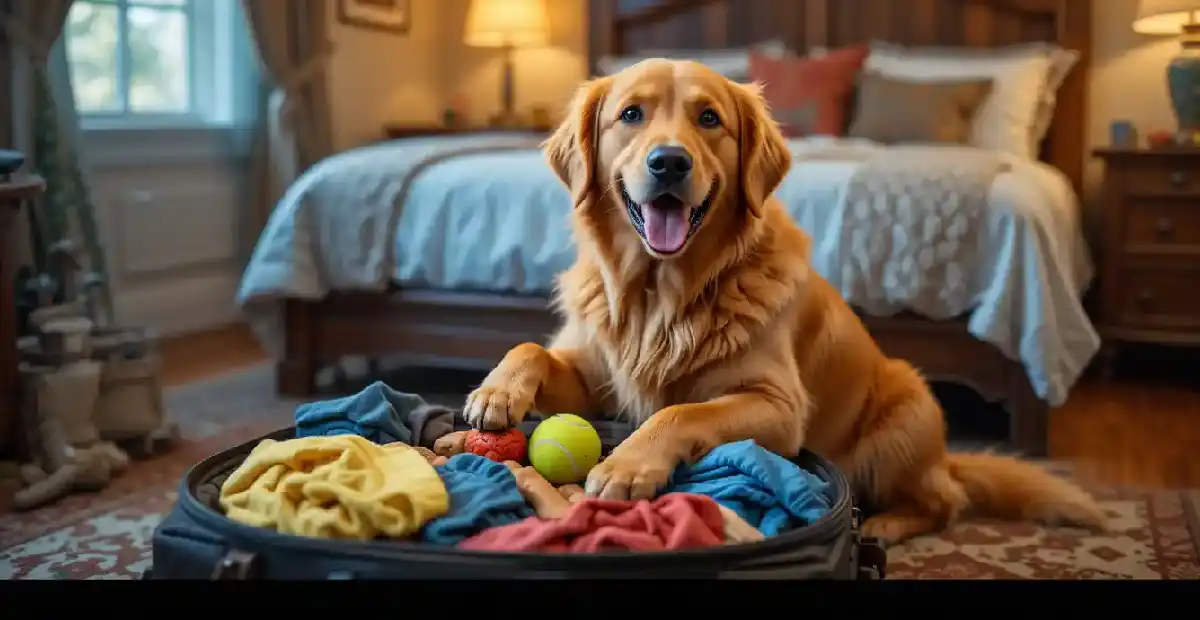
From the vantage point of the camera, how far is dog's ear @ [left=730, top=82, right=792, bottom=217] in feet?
5.72

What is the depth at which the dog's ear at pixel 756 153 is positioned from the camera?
5.72 feet

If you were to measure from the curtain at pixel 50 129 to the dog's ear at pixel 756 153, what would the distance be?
1.92 metres

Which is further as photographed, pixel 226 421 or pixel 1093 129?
pixel 1093 129

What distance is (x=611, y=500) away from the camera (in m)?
1.40

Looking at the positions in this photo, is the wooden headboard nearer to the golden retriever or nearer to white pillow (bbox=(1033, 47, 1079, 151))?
white pillow (bbox=(1033, 47, 1079, 151))

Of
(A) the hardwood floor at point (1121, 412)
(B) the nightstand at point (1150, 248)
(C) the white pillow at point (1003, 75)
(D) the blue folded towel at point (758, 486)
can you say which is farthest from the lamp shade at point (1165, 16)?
(D) the blue folded towel at point (758, 486)

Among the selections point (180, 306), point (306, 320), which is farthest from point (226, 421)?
point (180, 306)

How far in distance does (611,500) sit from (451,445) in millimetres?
333

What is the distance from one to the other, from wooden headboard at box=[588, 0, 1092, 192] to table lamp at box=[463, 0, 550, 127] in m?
0.23

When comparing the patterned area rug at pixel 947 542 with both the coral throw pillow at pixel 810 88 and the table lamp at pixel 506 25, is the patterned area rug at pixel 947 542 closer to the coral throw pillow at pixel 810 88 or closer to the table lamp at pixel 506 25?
the coral throw pillow at pixel 810 88

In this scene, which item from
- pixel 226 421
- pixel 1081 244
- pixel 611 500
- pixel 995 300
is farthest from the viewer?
pixel 1081 244
